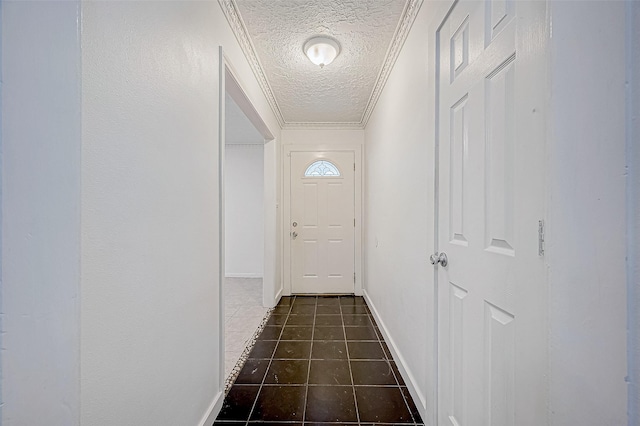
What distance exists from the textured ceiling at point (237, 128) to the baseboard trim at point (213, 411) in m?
2.87

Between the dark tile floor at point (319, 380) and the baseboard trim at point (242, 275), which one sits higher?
the dark tile floor at point (319, 380)

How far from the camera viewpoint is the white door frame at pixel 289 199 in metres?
3.73

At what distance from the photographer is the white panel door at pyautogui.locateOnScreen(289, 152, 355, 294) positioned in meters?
3.76

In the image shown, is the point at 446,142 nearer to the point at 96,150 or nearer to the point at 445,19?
the point at 445,19

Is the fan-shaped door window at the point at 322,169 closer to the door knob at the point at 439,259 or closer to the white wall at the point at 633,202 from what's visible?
the door knob at the point at 439,259

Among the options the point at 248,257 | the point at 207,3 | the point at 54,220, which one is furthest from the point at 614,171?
the point at 248,257

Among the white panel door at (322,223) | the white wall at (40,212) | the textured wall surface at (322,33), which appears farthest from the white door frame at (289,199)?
the white wall at (40,212)

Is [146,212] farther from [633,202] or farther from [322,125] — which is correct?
[322,125]

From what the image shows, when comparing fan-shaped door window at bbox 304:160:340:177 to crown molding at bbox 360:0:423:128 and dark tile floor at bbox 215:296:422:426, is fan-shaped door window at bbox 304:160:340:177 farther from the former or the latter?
dark tile floor at bbox 215:296:422:426

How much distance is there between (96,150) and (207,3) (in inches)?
43.5

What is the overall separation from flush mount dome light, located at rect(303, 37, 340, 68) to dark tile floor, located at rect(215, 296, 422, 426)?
2238 millimetres

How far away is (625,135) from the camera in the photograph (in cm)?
41

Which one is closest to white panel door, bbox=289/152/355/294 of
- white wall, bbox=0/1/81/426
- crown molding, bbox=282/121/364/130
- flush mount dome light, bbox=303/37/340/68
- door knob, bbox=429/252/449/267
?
crown molding, bbox=282/121/364/130

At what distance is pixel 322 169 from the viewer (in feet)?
12.5
